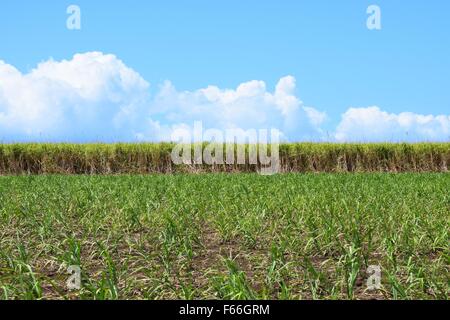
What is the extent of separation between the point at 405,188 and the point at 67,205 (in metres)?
6.37

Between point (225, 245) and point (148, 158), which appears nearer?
point (225, 245)

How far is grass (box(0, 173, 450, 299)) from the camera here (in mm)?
4258

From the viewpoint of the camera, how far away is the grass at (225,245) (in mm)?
4258

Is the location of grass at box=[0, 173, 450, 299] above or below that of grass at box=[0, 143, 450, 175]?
below

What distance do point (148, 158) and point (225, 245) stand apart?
65.6 feet

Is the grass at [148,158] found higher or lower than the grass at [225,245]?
higher

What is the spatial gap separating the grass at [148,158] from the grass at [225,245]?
1560 centimetres

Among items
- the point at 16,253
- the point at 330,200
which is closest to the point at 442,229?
the point at 330,200

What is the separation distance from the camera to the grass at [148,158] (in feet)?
83.7

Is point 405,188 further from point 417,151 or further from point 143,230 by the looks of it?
point 417,151

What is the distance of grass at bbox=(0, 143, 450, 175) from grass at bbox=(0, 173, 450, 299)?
51.2 ft

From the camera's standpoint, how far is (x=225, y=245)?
6.03m

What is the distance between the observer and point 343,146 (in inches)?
1024

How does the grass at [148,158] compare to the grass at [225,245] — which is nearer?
the grass at [225,245]
